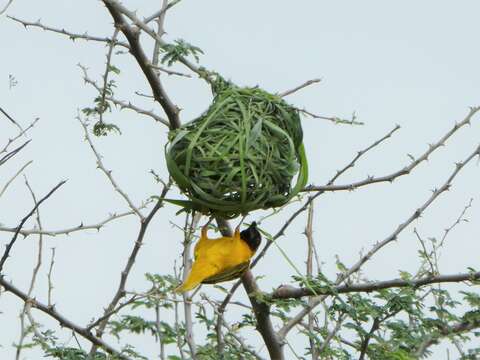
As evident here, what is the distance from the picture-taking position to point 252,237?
12.3 feet

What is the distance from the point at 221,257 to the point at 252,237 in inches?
8.0

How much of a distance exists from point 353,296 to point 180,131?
1.08 metres

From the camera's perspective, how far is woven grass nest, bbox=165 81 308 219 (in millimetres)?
3598

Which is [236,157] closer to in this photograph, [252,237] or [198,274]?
[252,237]

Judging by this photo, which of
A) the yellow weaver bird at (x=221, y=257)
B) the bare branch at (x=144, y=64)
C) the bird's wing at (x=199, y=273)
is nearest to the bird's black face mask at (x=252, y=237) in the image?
the yellow weaver bird at (x=221, y=257)

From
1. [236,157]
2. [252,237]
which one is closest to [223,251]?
[252,237]

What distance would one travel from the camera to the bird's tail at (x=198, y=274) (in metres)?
3.52

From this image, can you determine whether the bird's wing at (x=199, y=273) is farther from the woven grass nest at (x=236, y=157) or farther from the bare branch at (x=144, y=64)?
the bare branch at (x=144, y=64)

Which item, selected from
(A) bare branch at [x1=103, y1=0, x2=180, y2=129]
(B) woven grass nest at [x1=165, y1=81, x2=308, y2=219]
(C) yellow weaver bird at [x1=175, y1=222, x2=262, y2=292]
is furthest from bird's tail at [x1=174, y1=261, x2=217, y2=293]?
(A) bare branch at [x1=103, y1=0, x2=180, y2=129]

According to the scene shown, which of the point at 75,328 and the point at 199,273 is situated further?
the point at 75,328

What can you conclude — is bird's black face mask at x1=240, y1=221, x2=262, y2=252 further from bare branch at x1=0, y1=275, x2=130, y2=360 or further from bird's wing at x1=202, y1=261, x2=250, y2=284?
bare branch at x1=0, y1=275, x2=130, y2=360

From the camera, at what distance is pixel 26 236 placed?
4.16 m

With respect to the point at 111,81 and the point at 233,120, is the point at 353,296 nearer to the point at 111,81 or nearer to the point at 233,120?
the point at 233,120

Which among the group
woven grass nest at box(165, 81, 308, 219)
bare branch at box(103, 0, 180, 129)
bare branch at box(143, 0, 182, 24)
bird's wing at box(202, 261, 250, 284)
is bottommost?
bird's wing at box(202, 261, 250, 284)
